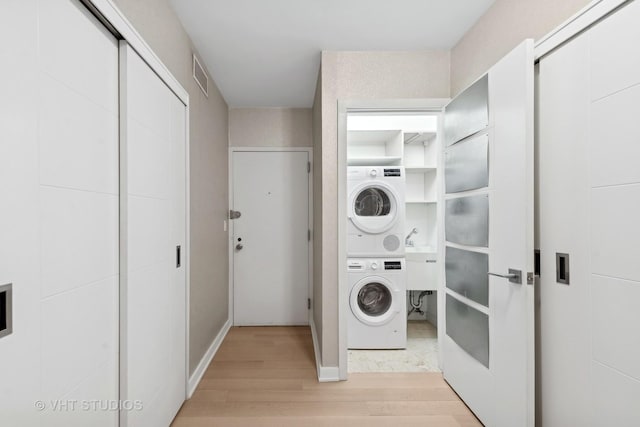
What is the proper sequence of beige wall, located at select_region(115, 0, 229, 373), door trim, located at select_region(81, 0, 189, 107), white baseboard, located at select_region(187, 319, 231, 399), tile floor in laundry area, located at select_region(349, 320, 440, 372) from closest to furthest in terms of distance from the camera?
door trim, located at select_region(81, 0, 189, 107) < beige wall, located at select_region(115, 0, 229, 373) < white baseboard, located at select_region(187, 319, 231, 399) < tile floor in laundry area, located at select_region(349, 320, 440, 372)

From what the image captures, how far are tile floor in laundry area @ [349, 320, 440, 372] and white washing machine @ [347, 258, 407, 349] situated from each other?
0.08 m

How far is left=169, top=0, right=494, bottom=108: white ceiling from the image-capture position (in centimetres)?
180

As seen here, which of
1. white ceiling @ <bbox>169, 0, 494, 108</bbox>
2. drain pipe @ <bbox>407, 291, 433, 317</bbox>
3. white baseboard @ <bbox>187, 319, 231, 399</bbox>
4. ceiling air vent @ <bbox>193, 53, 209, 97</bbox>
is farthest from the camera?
drain pipe @ <bbox>407, 291, 433, 317</bbox>

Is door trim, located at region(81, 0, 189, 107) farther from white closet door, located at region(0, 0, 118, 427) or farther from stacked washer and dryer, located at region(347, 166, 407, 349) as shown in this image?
stacked washer and dryer, located at region(347, 166, 407, 349)

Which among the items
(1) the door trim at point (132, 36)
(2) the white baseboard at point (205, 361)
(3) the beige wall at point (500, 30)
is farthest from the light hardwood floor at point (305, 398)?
(3) the beige wall at point (500, 30)

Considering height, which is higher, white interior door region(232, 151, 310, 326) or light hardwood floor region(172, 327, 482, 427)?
white interior door region(232, 151, 310, 326)

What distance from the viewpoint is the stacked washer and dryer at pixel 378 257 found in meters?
2.86

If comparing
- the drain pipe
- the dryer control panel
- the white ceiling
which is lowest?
the drain pipe

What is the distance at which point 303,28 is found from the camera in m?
2.02

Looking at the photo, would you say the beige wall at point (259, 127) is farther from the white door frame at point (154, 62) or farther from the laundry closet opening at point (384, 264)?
the white door frame at point (154, 62)

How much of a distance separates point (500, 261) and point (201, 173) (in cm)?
207

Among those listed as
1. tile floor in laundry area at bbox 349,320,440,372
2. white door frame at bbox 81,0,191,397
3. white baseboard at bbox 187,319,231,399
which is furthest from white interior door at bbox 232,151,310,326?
white door frame at bbox 81,0,191,397

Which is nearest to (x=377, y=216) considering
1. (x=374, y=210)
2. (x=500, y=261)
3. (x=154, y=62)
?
(x=374, y=210)

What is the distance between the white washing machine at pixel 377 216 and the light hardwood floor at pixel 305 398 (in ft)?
3.41
